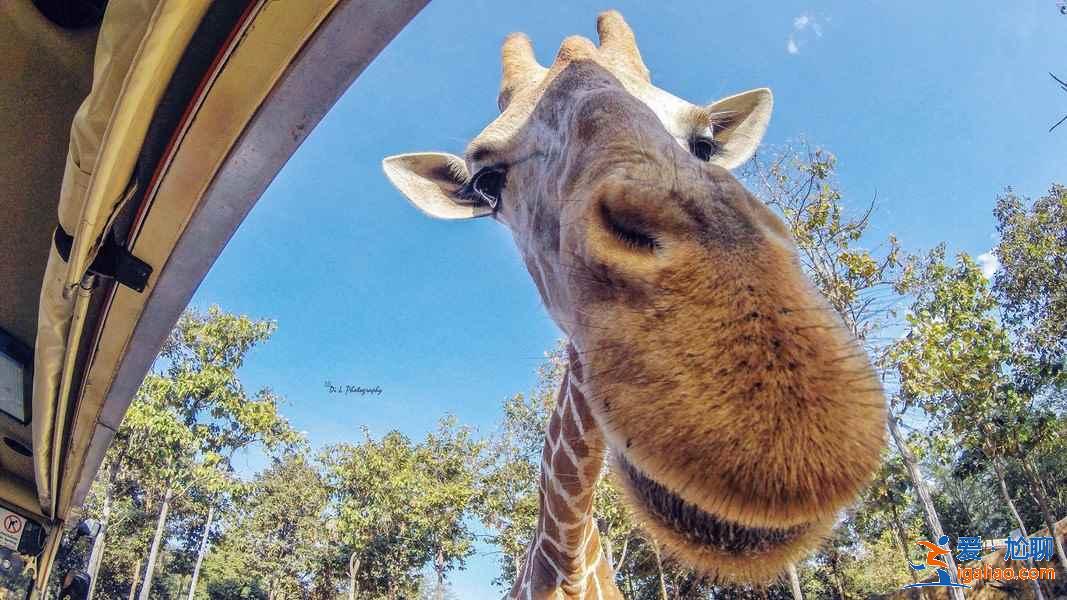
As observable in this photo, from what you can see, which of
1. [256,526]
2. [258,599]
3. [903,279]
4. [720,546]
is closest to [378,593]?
[256,526]

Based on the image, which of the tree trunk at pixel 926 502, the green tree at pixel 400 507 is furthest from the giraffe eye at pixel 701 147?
the green tree at pixel 400 507

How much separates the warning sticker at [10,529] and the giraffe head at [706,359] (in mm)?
4929

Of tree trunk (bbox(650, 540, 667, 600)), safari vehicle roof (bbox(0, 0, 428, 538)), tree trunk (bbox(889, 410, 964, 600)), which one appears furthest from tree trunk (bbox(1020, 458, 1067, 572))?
safari vehicle roof (bbox(0, 0, 428, 538))

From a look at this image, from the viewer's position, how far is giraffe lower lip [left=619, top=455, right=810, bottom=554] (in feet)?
3.30

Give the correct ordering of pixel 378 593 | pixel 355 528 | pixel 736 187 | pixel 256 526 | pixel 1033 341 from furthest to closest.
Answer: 1. pixel 256 526
2. pixel 378 593
3. pixel 355 528
4. pixel 1033 341
5. pixel 736 187

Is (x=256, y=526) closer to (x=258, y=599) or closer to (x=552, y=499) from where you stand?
(x=258, y=599)

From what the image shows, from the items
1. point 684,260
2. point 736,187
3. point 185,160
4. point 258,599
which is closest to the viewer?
point 684,260

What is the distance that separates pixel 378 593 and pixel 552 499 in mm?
31053

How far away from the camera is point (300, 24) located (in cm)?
124

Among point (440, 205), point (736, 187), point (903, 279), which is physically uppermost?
point (903, 279)

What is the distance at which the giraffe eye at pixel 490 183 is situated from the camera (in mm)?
Result: 2441

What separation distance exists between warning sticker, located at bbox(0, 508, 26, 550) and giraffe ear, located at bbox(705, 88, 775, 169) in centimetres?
560

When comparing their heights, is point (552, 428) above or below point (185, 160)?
below

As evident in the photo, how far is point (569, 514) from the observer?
2670mm
